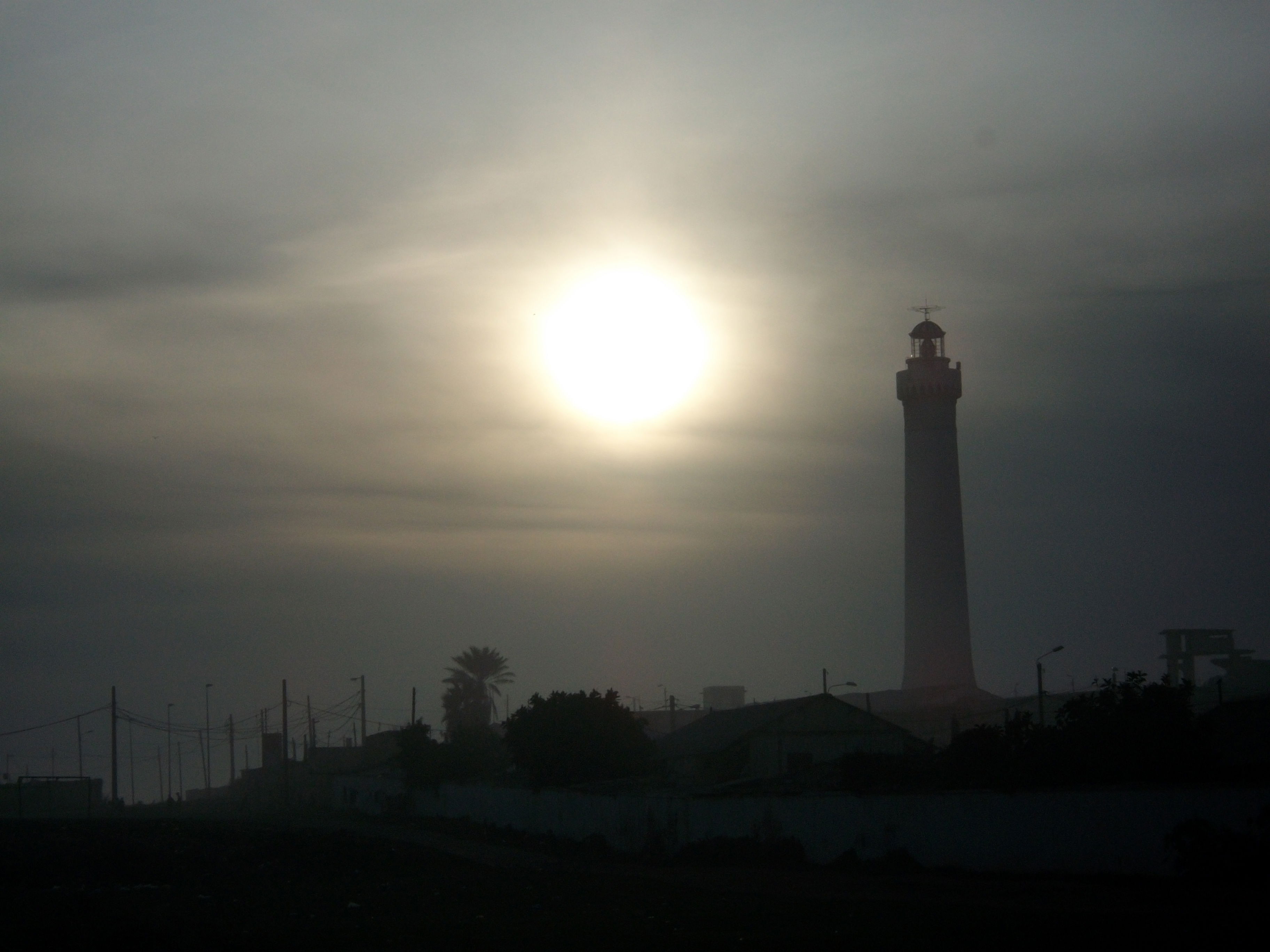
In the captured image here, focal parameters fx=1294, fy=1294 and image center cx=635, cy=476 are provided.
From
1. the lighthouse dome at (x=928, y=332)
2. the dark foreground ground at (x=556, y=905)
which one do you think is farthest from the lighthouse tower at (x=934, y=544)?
the dark foreground ground at (x=556, y=905)

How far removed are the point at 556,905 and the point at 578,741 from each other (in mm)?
27711

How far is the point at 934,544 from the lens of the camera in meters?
72.2

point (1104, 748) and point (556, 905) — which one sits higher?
point (1104, 748)

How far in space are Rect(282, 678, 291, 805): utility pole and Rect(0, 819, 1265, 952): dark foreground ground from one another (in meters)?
49.9

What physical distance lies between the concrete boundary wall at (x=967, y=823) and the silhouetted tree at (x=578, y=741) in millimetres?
10286

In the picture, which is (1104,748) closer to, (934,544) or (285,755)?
(934,544)

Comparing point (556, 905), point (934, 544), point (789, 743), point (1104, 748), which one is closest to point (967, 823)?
point (1104, 748)

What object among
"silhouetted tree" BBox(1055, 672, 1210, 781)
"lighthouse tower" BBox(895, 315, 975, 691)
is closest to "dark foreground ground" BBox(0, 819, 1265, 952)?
"silhouetted tree" BBox(1055, 672, 1210, 781)

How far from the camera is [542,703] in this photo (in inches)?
2251

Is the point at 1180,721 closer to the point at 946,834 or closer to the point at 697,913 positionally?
the point at 946,834

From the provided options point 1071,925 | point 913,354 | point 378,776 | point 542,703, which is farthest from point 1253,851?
point 378,776

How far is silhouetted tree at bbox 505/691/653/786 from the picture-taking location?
54281mm

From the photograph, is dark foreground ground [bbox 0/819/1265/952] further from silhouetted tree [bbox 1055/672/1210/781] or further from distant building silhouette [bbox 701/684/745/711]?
distant building silhouette [bbox 701/684/745/711]

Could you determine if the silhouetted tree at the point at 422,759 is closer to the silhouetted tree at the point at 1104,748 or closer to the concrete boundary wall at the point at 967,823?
the concrete boundary wall at the point at 967,823
